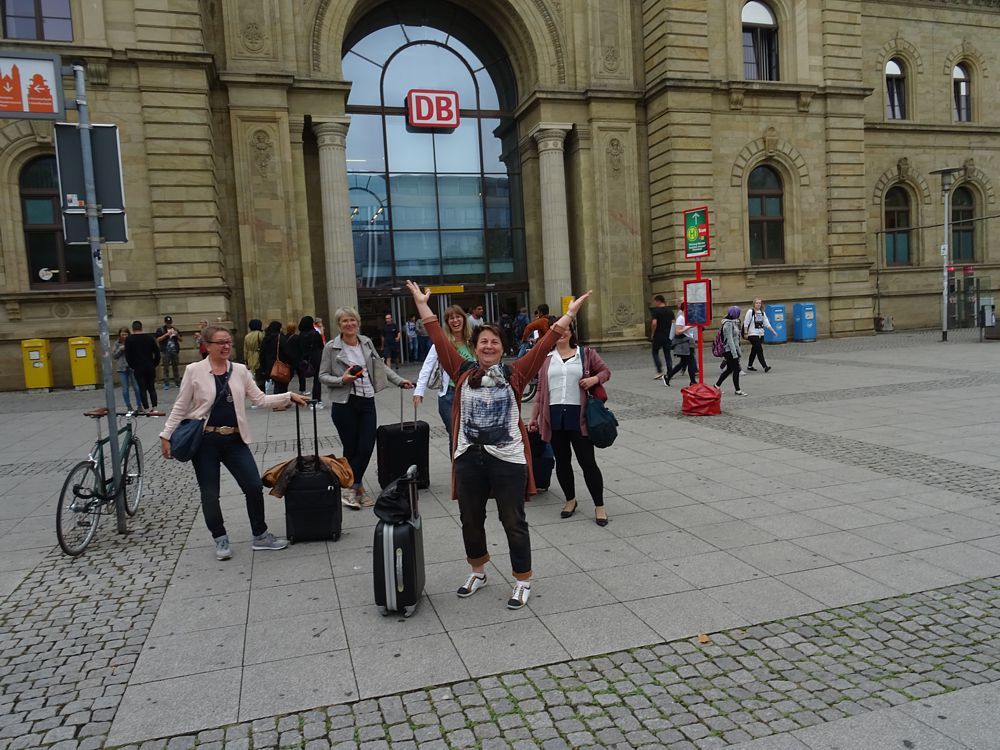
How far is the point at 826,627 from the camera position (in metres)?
4.13

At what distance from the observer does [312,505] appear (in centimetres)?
586

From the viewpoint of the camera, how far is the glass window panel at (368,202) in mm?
24125

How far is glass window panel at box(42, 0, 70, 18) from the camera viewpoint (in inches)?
715

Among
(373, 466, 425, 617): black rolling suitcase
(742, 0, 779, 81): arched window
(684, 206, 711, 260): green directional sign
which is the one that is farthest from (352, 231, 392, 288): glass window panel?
(373, 466, 425, 617): black rolling suitcase

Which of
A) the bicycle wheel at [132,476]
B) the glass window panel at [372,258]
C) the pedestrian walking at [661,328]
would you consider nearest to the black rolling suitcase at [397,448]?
the bicycle wheel at [132,476]

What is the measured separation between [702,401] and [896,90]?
26028 millimetres

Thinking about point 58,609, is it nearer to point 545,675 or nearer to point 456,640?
point 456,640

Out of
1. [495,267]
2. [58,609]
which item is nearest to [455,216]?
[495,267]

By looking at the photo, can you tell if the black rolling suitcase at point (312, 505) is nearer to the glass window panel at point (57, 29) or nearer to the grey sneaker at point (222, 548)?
the grey sneaker at point (222, 548)

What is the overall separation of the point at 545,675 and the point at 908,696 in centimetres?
174

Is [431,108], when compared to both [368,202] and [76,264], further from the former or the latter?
[76,264]

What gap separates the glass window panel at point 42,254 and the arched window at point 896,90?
30708 millimetres

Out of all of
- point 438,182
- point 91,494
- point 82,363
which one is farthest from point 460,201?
point 91,494

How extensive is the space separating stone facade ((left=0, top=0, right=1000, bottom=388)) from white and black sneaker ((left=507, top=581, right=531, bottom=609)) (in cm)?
1671
